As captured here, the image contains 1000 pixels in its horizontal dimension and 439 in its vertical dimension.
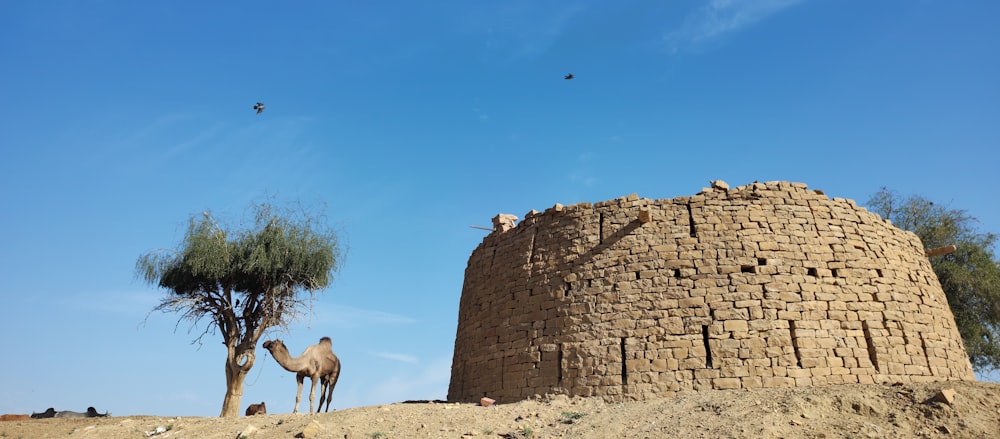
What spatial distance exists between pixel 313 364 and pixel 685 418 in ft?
28.1

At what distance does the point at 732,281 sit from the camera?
36.6ft

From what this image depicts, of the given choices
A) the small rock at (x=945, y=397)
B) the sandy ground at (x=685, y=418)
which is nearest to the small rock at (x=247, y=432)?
the sandy ground at (x=685, y=418)

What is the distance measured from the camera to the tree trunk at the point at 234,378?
46.7ft

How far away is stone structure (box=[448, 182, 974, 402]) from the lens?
10.6 metres

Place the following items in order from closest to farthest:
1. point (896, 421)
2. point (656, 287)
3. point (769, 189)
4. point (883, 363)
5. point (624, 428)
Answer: point (896, 421) → point (624, 428) → point (883, 363) → point (656, 287) → point (769, 189)

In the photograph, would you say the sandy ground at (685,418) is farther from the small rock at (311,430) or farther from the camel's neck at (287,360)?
the camel's neck at (287,360)

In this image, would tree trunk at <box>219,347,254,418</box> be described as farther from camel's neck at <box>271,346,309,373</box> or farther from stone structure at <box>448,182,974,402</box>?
stone structure at <box>448,182,974,402</box>

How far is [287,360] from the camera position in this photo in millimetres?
14453

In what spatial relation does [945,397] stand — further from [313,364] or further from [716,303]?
[313,364]

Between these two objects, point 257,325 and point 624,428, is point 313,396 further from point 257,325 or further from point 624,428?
point 624,428

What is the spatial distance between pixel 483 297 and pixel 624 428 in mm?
5067

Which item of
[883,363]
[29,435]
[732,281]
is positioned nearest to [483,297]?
[732,281]

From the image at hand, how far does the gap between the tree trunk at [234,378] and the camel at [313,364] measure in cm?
52

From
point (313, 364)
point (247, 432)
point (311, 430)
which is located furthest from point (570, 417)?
point (313, 364)
